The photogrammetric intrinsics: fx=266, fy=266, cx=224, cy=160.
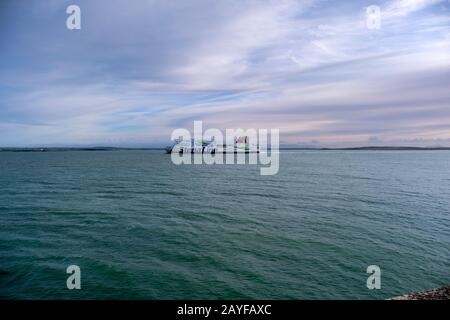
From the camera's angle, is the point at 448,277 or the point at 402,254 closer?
the point at 448,277

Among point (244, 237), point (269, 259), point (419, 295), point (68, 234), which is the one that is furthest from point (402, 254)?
point (68, 234)

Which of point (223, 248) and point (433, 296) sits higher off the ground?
point (433, 296)

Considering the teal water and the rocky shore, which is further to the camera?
the teal water

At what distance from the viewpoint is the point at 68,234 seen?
1933cm

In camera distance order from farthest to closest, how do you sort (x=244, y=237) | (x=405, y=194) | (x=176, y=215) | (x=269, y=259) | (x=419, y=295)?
1. (x=405, y=194)
2. (x=176, y=215)
3. (x=244, y=237)
4. (x=269, y=259)
5. (x=419, y=295)

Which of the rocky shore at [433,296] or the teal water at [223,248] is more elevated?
the rocky shore at [433,296]

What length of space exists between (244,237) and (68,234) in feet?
41.8

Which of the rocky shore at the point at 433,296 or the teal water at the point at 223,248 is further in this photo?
the teal water at the point at 223,248

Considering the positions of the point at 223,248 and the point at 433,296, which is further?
the point at 223,248

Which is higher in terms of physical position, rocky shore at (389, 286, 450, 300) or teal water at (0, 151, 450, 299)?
rocky shore at (389, 286, 450, 300)
